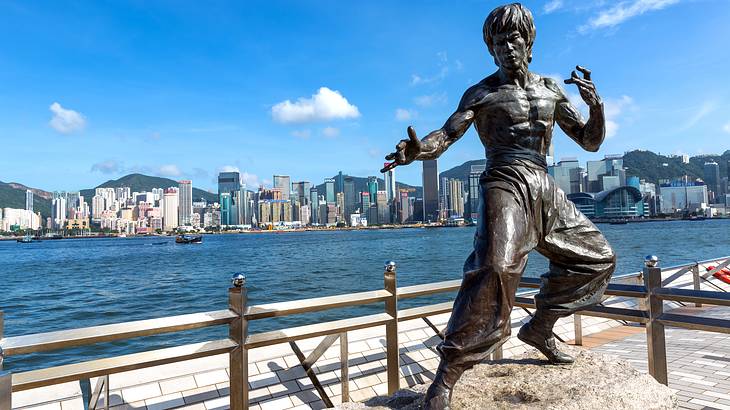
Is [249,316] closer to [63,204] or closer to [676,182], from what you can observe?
[676,182]

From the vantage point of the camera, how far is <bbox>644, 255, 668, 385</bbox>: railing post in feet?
10.9

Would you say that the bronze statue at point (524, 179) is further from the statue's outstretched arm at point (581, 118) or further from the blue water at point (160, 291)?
the blue water at point (160, 291)

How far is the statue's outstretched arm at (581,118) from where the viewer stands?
299 cm

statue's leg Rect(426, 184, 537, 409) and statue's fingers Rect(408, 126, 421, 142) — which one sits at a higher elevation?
statue's fingers Rect(408, 126, 421, 142)

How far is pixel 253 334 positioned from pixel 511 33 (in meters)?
2.49

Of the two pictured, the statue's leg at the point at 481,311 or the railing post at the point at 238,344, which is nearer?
the statue's leg at the point at 481,311

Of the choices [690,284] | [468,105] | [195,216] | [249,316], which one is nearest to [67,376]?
[249,316]

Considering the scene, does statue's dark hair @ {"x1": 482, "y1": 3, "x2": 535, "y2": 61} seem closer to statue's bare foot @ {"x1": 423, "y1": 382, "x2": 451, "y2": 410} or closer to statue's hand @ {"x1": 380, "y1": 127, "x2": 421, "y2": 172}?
statue's hand @ {"x1": 380, "y1": 127, "x2": 421, "y2": 172}

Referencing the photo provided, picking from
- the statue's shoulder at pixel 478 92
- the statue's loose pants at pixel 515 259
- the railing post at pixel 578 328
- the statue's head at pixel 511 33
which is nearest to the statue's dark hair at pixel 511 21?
the statue's head at pixel 511 33

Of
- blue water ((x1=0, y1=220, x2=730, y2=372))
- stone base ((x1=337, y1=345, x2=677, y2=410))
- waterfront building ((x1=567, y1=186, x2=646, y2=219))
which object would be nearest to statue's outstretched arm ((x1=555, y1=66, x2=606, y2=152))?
stone base ((x1=337, y1=345, x2=677, y2=410))

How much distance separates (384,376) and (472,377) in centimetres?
174

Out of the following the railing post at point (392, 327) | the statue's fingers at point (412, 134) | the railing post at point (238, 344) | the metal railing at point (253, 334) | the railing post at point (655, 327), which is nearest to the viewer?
the metal railing at point (253, 334)

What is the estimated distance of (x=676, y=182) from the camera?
4377 inches

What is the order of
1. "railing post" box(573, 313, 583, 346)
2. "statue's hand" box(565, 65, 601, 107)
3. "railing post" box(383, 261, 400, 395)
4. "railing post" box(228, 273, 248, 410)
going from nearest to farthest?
"railing post" box(228, 273, 248, 410) → "statue's hand" box(565, 65, 601, 107) → "railing post" box(383, 261, 400, 395) → "railing post" box(573, 313, 583, 346)
